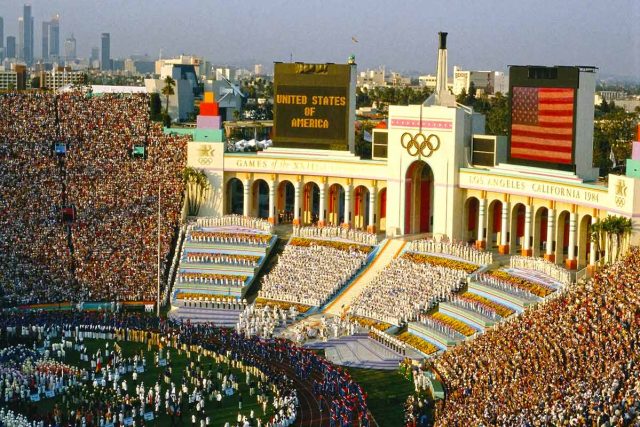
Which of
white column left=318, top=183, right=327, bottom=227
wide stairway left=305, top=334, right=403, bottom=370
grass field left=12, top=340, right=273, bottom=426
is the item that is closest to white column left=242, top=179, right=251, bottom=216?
white column left=318, top=183, right=327, bottom=227

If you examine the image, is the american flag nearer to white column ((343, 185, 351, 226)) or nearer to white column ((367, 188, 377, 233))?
white column ((367, 188, 377, 233))

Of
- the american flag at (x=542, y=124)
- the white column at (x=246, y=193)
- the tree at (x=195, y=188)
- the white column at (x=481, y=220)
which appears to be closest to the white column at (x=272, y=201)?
the white column at (x=246, y=193)

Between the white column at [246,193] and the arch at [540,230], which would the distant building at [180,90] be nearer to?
the white column at [246,193]

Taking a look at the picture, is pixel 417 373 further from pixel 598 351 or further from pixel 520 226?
pixel 520 226

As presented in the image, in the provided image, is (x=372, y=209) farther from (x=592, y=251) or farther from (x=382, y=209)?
(x=592, y=251)

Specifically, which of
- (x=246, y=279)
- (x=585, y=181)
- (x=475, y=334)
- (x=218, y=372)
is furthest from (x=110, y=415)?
(x=585, y=181)
